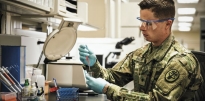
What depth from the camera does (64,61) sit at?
2.30 metres

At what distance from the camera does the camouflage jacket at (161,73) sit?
151cm

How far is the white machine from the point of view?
6.59 feet

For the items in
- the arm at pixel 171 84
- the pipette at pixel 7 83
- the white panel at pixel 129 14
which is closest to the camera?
the arm at pixel 171 84

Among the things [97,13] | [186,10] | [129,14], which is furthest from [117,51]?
[186,10]

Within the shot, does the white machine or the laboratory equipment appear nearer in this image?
the white machine

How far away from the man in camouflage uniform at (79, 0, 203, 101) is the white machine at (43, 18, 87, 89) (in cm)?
27

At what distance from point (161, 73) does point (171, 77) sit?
0.09 meters

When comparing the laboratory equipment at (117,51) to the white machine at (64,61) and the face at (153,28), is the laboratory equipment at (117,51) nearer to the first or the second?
the white machine at (64,61)

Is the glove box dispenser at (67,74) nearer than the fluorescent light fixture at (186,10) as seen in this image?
Yes

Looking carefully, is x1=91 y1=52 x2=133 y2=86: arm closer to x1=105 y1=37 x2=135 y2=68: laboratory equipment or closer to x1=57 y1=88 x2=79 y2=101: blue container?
x1=57 y1=88 x2=79 y2=101: blue container

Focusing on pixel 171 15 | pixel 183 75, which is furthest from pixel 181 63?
pixel 171 15

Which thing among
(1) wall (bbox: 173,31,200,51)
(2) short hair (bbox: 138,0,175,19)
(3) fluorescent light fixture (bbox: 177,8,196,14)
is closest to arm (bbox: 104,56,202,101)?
(2) short hair (bbox: 138,0,175,19)

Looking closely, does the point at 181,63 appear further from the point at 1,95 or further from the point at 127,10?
the point at 127,10

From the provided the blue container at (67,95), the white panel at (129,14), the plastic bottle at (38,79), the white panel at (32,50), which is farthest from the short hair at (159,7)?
the white panel at (129,14)
